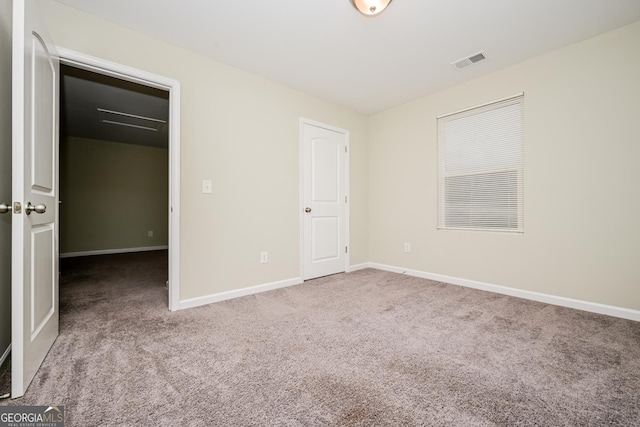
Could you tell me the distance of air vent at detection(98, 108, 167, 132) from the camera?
14.0ft

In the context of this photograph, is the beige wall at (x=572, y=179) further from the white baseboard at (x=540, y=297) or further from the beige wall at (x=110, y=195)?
the beige wall at (x=110, y=195)

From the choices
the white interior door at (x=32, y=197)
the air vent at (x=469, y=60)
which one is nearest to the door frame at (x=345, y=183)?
the air vent at (x=469, y=60)

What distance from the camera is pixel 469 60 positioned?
2.74m

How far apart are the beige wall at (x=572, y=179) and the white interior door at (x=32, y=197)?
365cm

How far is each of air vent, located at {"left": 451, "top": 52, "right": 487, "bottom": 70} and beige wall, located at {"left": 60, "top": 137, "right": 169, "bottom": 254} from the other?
639cm

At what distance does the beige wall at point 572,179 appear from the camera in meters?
2.26

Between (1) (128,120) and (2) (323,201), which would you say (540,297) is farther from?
(1) (128,120)

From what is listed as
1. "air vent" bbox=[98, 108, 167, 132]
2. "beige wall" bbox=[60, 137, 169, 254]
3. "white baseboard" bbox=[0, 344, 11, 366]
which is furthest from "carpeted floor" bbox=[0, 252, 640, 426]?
"beige wall" bbox=[60, 137, 169, 254]

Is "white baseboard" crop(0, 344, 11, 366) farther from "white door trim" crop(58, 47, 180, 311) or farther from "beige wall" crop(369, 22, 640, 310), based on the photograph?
"beige wall" crop(369, 22, 640, 310)

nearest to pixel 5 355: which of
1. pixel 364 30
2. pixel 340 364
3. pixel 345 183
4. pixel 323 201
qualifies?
pixel 340 364

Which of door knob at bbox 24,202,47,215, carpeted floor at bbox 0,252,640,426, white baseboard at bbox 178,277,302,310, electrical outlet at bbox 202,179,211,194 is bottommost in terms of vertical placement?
carpeted floor at bbox 0,252,640,426

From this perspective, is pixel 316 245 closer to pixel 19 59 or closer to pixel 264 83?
pixel 264 83

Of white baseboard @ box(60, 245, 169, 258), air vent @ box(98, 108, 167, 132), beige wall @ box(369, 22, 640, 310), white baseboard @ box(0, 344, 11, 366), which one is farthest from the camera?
white baseboard @ box(60, 245, 169, 258)

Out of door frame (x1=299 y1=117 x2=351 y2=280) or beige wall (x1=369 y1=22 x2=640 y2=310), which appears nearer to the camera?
beige wall (x1=369 y1=22 x2=640 y2=310)
